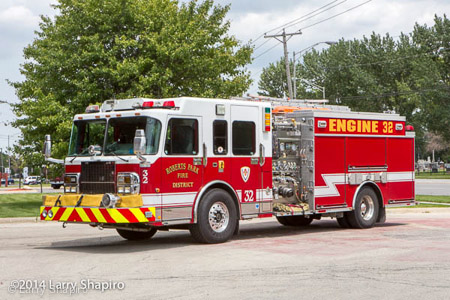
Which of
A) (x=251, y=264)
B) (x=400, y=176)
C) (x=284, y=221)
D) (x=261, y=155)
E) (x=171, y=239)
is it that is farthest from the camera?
(x=284, y=221)

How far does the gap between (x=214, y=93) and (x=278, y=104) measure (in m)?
11.5

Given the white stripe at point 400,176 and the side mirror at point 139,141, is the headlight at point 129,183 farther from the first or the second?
the white stripe at point 400,176

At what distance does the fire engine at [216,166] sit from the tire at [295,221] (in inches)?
48.3

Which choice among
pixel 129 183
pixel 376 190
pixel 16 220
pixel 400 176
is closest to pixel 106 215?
pixel 129 183

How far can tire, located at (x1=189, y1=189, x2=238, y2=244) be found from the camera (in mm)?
12688

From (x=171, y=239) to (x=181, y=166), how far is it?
251cm

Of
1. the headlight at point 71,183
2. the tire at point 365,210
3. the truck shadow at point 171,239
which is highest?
the headlight at point 71,183

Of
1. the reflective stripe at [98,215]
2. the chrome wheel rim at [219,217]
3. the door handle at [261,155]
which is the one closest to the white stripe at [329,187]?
the door handle at [261,155]

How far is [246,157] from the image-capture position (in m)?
13.7

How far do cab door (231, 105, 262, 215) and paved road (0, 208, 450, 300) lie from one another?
3.01 ft

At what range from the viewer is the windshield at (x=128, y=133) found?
12.0 metres

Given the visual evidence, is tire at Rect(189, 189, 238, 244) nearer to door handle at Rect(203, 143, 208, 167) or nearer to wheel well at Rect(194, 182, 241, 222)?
wheel well at Rect(194, 182, 241, 222)

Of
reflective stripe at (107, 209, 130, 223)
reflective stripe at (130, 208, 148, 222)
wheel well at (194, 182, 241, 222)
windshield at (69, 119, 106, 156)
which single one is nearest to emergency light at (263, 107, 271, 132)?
wheel well at (194, 182, 241, 222)

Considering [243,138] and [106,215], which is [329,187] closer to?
[243,138]
